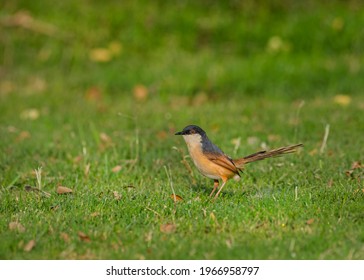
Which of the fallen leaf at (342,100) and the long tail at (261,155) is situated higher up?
the long tail at (261,155)

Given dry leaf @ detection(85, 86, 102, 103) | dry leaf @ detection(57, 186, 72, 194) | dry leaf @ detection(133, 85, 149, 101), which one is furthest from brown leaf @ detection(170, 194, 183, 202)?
dry leaf @ detection(85, 86, 102, 103)

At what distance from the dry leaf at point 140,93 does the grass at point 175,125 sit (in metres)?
0.03

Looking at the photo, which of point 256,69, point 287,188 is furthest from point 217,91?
point 287,188

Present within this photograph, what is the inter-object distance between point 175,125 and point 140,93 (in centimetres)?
202

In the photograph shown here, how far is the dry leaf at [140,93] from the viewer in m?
11.0

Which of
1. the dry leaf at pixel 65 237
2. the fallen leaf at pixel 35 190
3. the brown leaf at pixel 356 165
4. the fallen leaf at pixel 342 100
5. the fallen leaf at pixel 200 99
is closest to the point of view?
the dry leaf at pixel 65 237

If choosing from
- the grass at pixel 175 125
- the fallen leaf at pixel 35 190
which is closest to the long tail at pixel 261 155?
the grass at pixel 175 125

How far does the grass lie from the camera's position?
517 cm

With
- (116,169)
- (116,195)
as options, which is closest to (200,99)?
(116,169)

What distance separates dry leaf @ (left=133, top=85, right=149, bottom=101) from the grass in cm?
3

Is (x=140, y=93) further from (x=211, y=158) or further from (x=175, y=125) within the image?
(x=211, y=158)

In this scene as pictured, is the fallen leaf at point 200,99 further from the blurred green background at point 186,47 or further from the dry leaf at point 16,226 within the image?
the dry leaf at point 16,226

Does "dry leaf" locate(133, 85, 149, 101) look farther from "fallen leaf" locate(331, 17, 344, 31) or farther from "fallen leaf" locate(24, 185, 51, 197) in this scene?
"fallen leaf" locate(24, 185, 51, 197)

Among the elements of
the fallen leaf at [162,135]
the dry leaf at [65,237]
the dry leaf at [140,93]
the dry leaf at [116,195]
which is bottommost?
the dry leaf at [140,93]
